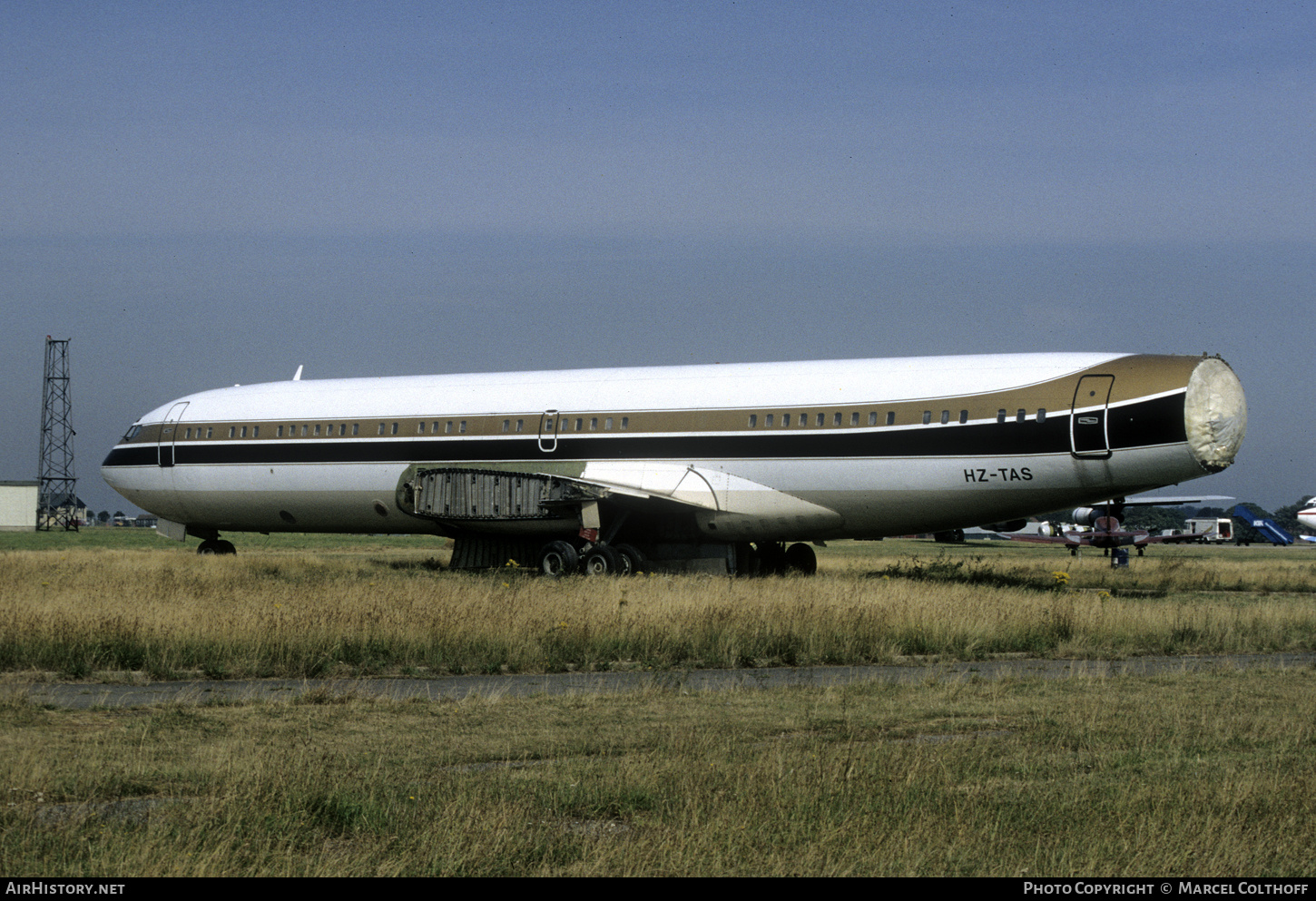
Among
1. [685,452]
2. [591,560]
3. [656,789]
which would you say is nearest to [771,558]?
[685,452]

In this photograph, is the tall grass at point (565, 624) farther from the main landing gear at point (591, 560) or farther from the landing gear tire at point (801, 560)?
the landing gear tire at point (801, 560)

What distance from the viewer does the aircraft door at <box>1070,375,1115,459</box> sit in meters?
25.2

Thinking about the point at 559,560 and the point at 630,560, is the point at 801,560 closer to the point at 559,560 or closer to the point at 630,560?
the point at 630,560

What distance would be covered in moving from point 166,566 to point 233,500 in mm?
4347

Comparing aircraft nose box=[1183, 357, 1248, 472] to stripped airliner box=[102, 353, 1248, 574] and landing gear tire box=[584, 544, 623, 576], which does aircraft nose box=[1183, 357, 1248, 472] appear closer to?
stripped airliner box=[102, 353, 1248, 574]

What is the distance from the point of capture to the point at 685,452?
29406 millimetres

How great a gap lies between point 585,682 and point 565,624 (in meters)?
3.03

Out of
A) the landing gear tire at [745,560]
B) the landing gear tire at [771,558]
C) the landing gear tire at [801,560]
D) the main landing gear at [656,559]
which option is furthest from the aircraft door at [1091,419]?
the landing gear tire at [771,558]

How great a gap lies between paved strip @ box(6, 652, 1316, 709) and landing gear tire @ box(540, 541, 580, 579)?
42.7 feet

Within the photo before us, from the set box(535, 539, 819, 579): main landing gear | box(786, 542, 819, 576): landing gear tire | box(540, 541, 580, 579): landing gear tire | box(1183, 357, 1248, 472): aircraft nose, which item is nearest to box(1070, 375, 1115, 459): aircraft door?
box(1183, 357, 1248, 472): aircraft nose

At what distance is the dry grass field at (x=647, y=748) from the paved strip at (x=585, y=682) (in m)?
0.53

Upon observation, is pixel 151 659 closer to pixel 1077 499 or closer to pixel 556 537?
pixel 556 537
